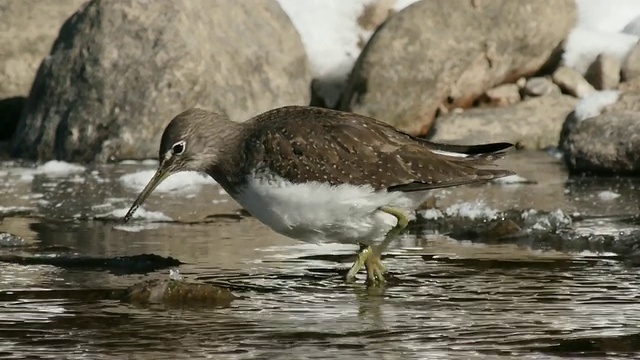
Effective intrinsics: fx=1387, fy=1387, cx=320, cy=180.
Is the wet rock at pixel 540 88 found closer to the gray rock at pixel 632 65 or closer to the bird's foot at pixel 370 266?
the gray rock at pixel 632 65

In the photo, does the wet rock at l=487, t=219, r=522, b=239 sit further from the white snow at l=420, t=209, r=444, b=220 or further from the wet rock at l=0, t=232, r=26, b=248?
the wet rock at l=0, t=232, r=26, b=248

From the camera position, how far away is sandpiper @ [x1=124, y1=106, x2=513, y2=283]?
26.5ft

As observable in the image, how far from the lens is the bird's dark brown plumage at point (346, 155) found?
816cm

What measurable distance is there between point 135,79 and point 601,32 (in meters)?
5.26

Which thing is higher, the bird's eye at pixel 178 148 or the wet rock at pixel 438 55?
the wet rock at pixel 438 55

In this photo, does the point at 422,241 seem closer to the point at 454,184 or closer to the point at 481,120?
the point at 454,184

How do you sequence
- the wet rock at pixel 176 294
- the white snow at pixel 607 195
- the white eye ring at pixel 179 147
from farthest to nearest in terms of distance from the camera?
the white snow at pixel 607 195 < the white eye ring at pixel 179 147 < the wet rock at pixel 176 294

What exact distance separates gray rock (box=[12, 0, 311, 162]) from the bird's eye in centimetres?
526

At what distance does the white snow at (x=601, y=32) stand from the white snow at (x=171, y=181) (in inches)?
189

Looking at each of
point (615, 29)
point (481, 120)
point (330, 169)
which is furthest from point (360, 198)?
point (615, 29)

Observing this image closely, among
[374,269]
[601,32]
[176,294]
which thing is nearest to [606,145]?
[601,32]

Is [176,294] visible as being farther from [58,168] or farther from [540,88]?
[540,88]

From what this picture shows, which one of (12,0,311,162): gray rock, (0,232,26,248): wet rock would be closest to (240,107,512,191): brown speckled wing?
(0,232,26,248): wet rock

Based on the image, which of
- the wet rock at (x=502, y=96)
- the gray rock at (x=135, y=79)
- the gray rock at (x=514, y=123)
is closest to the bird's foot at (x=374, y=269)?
the gray rock at (x=514, y=123)
